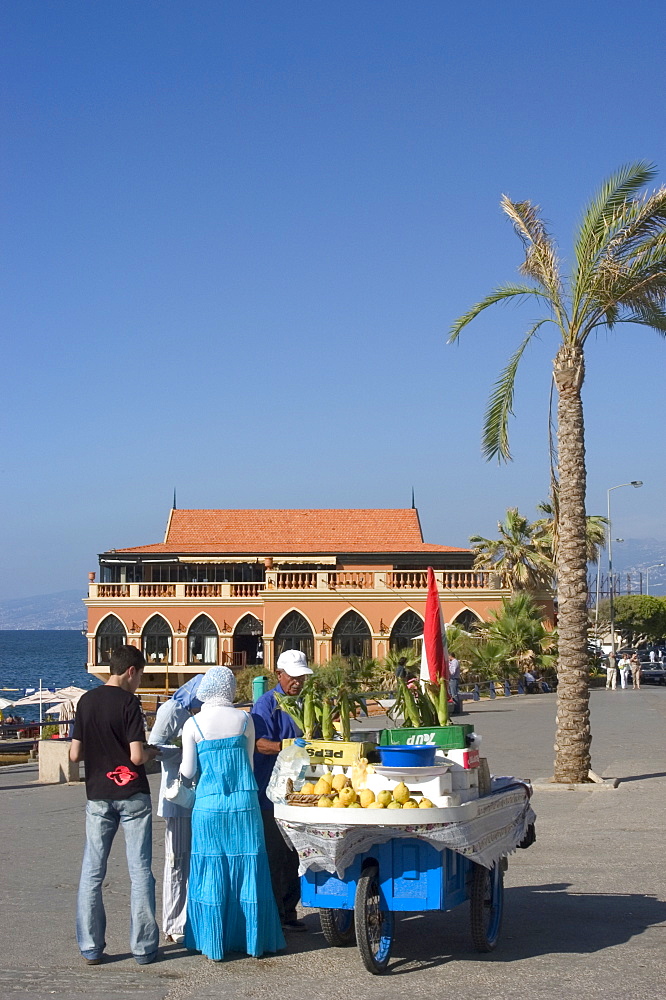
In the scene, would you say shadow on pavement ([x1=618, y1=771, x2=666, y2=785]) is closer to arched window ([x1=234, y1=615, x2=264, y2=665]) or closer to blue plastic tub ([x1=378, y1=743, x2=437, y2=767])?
blue plastic tub ([x1=378, y1=743, x2=437, y2=767])

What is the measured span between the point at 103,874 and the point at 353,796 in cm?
154

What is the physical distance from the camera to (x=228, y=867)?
21.9 ft

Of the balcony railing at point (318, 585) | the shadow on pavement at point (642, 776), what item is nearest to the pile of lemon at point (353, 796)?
the shadow on pavement at point (642, 776)

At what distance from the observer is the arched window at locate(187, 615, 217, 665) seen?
45656mm

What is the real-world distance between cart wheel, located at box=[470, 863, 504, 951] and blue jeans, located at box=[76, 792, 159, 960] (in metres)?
1.88

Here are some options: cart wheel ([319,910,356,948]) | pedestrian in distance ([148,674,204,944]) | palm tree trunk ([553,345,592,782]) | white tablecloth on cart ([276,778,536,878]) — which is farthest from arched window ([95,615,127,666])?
white tablecloth on cart ([276,778,536,878])

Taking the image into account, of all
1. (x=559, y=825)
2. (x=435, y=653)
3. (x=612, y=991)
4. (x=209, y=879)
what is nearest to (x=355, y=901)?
(x=209, y=879)

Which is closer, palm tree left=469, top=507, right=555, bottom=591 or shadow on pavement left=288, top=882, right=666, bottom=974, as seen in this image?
shadow on pavement left=288, top=882, right=666, bottom=974

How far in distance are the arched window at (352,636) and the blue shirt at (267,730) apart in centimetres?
3515

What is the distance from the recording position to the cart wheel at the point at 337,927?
6.91 meters

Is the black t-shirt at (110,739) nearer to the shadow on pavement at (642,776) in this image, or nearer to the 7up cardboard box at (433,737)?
the 7up cardboard box at (433,737)

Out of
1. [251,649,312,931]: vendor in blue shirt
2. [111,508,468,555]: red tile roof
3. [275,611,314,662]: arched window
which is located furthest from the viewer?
[111,508,468,555]: red tile roof

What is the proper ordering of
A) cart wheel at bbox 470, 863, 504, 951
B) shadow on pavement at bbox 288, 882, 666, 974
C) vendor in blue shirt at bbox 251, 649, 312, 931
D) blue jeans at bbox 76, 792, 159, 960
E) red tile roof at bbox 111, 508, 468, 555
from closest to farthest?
blue jeans at bbox 76, 792, 159, 960 < cart wheel at bbox 470, 863, 504, 951 < shadow on pavement at bbox 288, 882, 666, 974 < vendor in blue shirt at bbox 251, 649, 312, 931 < red tile roof at bbox 111, 508, 468, 555

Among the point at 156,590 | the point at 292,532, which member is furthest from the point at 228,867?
the point at 292,532
